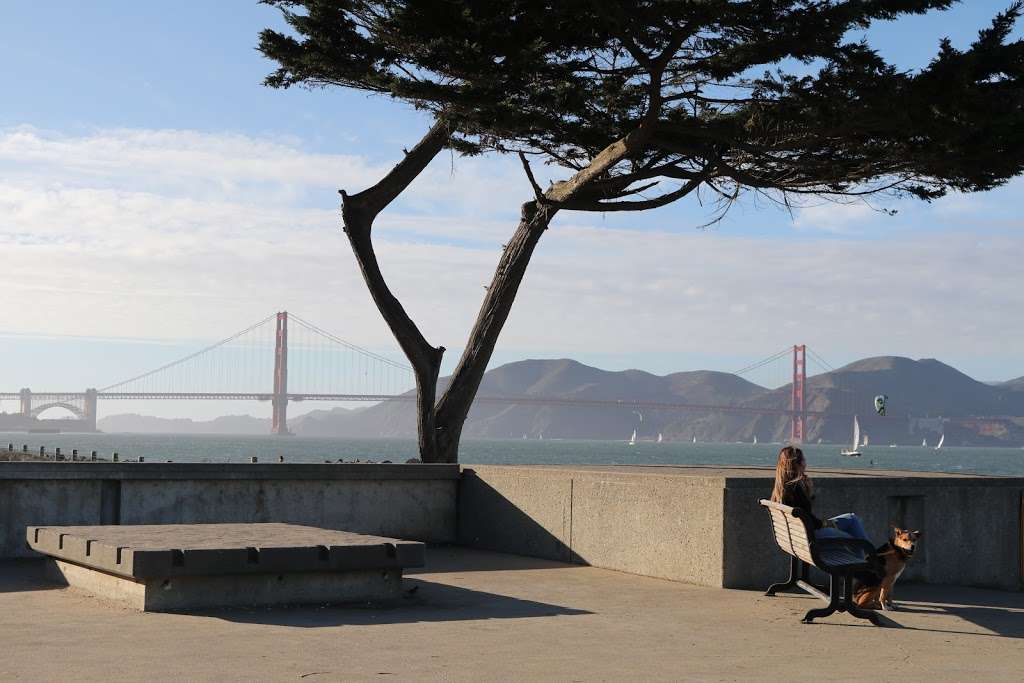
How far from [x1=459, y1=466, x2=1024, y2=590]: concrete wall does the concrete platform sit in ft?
7.27

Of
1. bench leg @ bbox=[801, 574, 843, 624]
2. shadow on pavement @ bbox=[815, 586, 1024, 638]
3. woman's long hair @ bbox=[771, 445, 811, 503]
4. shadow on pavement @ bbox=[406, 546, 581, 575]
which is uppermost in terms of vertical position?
woman's long hair @ bbox=[771, 445, 811, 503]

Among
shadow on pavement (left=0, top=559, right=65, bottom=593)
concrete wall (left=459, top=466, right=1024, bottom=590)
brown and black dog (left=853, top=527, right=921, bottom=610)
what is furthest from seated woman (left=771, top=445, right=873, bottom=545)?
shadow on pavement (left=0, top=559, right=65, bottom=593)

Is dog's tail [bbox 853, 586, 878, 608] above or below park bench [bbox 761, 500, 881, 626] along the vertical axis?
below

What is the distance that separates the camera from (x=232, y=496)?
10.5 m

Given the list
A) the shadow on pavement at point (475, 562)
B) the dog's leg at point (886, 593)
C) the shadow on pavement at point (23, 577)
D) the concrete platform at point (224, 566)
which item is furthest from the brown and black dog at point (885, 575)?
the shadow on pavement at point (23, 577)

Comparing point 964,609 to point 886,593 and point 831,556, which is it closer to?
point 886,593

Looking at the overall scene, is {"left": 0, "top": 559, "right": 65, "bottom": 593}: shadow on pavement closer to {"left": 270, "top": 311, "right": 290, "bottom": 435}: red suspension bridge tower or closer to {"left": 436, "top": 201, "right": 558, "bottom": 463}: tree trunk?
{"left": 436, "top": 201, "right": 558, "bottom": 463}: tree trunk

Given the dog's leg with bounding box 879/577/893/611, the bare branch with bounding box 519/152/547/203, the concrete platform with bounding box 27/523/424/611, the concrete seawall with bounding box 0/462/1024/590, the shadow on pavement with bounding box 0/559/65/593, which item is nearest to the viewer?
the concrete platform with bounding box 27/523/424/611

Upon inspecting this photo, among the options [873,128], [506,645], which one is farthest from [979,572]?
[506,645]

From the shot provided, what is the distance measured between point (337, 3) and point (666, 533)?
5.46 metres

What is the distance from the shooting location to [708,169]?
12023 mm

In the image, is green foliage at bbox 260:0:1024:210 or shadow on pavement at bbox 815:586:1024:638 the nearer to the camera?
shadow on pavement at bbox 815:586:1024:638

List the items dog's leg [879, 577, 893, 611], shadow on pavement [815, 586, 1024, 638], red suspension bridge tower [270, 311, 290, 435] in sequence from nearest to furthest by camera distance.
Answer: shadow on pavement [815, 586, 1024, 638] → dog's leg [879, 577, 893, 611] → red suspension bridge tower [270, 311, 290, 435]

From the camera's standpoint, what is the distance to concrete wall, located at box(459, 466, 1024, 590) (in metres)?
8.69
